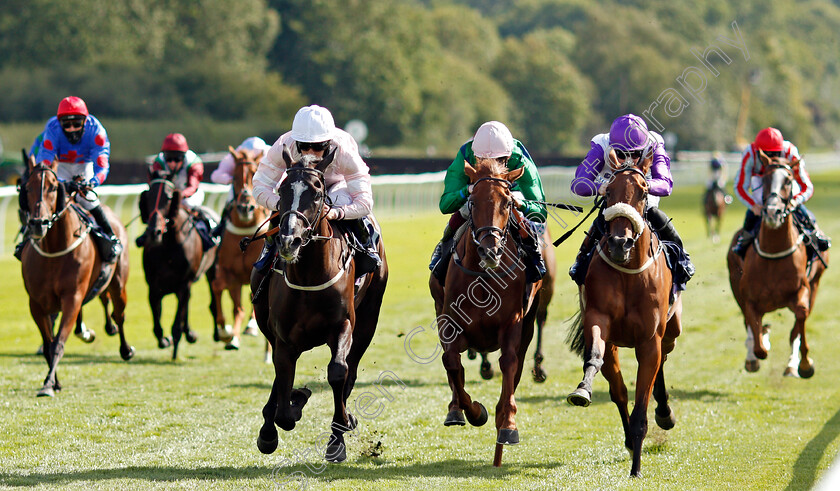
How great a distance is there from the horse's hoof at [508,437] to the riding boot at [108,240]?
3.92 meters

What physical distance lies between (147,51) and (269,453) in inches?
1267

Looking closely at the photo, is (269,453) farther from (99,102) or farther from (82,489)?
(99,102)

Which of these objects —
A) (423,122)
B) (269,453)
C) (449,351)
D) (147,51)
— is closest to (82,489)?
(269,453)

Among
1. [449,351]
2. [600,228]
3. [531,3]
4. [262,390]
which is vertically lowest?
[262,390]

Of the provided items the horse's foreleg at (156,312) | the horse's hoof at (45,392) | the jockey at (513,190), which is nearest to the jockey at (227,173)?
the horse's foreleg at (156,312)

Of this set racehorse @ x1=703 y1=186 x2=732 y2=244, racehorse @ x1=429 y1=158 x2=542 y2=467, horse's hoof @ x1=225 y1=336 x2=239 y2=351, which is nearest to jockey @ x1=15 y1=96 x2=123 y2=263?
horse's hoof @ x1=225 y1=336 x2=239 y2=351

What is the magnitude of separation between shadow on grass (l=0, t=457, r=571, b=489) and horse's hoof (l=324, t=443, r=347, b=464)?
5 cm

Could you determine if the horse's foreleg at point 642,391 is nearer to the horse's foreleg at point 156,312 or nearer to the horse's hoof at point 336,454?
the horse's hoof at point 336,454

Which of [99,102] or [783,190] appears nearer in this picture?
[783,190]

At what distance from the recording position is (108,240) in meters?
8.09

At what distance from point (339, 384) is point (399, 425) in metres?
1.42

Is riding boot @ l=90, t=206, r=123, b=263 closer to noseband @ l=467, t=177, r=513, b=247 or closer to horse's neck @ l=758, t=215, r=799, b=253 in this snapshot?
noseband @ l=467, t=177, r=513, b=247

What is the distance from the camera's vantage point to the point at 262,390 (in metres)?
7.94

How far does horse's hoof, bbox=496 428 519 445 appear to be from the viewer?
5.29 meters
